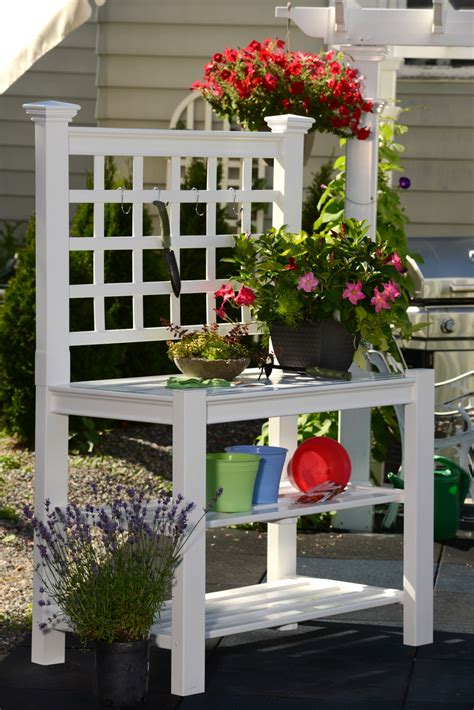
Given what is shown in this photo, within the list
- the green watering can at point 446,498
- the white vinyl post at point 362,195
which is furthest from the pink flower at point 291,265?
the green watering can at point 446,498

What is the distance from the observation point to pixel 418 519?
532 centimetres

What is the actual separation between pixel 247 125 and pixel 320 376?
1.46 meters

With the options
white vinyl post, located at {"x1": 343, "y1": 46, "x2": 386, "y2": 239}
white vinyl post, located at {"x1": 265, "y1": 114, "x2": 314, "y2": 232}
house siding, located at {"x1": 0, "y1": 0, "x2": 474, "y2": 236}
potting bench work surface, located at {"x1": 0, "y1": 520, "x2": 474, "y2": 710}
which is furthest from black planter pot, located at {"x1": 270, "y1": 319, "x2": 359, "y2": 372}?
house siding, located at {"x1": 0, "y1": 0, "x2": 474, "y2": 236}

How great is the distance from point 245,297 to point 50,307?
72 centimetres

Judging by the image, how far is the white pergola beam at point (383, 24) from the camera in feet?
21.9

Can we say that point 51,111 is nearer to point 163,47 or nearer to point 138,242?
point 138,242

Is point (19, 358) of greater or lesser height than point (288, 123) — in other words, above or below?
below

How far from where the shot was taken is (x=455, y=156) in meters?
10.6

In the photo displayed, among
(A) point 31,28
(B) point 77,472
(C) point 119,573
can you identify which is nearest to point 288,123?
(A) point 31,28

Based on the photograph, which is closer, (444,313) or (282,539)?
(282,539)

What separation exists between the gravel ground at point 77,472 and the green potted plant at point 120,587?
1.03 m

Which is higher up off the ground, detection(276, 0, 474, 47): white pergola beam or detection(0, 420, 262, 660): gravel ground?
detection(276, 0, 474, 47): white pergola beam

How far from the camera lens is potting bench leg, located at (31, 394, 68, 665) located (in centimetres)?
496

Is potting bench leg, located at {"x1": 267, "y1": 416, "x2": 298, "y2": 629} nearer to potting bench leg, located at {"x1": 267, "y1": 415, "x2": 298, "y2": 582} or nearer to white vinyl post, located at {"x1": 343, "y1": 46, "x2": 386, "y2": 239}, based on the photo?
potting bench leg, located at {"x1": 267, "y1": 415, "x2": 298, "y2": 582}
